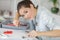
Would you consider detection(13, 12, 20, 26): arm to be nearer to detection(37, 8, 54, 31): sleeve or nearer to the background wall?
the background wall

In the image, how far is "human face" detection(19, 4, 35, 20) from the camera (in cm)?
130

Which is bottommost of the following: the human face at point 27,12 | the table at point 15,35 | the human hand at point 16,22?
the table at point 15,35

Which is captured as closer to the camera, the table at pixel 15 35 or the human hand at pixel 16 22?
the table at pixel 15 35

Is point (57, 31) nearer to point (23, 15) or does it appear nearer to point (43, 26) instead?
point (43, 26)

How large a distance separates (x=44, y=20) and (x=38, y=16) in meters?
0.07

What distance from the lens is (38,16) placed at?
1306 millimetres

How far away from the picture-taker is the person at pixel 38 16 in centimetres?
126

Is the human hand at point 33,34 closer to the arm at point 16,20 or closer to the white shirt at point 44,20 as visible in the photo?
the white shirt at point 44,20

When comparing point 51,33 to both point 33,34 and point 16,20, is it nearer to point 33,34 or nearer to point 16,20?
point 33,34

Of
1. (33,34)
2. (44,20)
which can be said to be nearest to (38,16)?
(44,20)

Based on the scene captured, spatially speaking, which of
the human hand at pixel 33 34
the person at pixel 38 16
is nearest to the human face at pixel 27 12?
the person at pixel 38 16

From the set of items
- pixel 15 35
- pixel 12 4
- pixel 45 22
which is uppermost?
pixel 12 4

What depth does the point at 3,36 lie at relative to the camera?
1.20 metres

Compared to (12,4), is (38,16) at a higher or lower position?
lower
